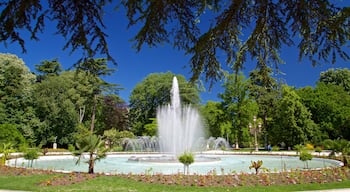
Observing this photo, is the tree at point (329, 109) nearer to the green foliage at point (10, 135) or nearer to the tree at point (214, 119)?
the tree at point (214, 119)

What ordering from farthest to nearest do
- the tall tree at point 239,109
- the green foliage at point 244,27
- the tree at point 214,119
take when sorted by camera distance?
the tree at point 214,119 < the tall tree at point 239,109 < the green foliage at point 244,27

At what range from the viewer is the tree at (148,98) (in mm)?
38812

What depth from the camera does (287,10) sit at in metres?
4.20

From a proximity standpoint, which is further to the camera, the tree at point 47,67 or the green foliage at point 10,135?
the tree at point 47,67

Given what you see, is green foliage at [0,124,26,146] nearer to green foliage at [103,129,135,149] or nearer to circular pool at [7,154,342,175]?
circular pool at [7,154,342,175]

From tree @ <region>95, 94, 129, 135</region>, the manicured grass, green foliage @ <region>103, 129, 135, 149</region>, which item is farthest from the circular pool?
tree @ <region>95, 94, 129, 135</region>

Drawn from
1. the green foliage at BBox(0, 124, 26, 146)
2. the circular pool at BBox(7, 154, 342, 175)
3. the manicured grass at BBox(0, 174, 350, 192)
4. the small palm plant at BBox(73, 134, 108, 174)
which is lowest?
the manicured grass at BBox(0, 174, 350, 192)

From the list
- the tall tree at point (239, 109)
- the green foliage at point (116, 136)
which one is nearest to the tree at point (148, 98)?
the tall tree at point (239, 109)

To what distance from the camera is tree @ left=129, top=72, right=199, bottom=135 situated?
38812 mm

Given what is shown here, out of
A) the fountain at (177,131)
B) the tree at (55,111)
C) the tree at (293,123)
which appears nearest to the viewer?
the fountain at (177,131)

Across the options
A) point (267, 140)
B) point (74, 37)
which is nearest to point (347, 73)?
point (267, 140)

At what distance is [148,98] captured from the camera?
131 feet

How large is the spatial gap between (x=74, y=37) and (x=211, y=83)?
2.24 meters

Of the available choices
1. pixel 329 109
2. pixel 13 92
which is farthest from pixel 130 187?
pixel 329 109
